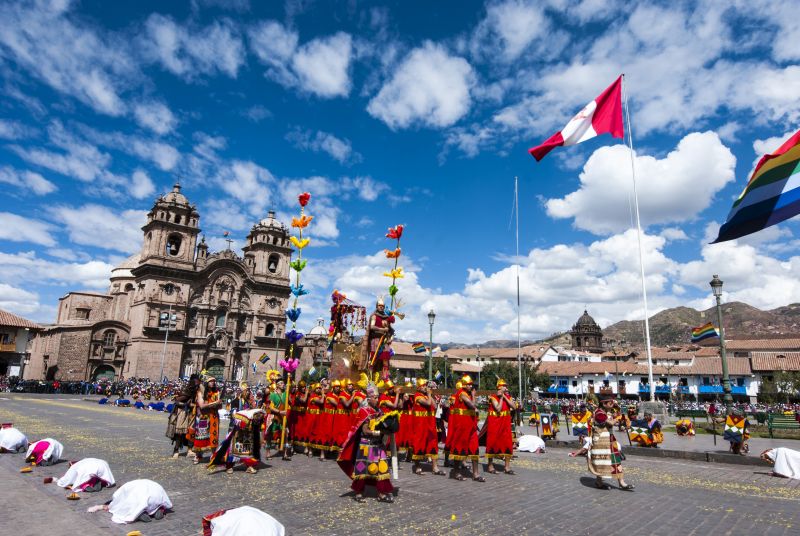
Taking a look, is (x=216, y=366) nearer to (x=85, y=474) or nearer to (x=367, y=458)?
(x=85, y=474)

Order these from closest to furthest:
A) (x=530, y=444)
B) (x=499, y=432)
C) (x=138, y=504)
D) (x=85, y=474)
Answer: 1. (x=138, y=504)
2. (x=85, y=474)
3. (x=499, y=432)
4. (x=530, y=444)

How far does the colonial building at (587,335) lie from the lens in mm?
117137

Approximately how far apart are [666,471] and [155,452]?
13.2 metres

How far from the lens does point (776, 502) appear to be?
8047mm

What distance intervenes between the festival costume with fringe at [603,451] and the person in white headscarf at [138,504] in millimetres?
7730

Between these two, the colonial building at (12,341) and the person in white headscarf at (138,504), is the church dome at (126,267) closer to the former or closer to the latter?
the colonial building at (12,341)

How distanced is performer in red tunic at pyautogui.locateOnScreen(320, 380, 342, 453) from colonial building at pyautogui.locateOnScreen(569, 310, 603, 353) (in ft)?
379

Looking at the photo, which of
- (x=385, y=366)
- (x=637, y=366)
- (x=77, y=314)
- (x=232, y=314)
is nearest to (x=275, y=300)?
(x=232, y=314)

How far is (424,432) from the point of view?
36.5 ft

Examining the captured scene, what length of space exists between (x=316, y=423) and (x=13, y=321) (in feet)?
165

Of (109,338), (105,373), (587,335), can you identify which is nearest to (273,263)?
(109,338)

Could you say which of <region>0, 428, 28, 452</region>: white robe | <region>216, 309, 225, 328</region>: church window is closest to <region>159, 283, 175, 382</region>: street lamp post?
<region>216, 309, 225, 328</region>: church window

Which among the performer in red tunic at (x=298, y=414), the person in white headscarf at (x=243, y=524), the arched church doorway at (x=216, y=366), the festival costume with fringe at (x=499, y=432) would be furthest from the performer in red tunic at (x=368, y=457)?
the arched church doorway at (x=216, y=366)

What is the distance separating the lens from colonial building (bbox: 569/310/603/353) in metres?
117
